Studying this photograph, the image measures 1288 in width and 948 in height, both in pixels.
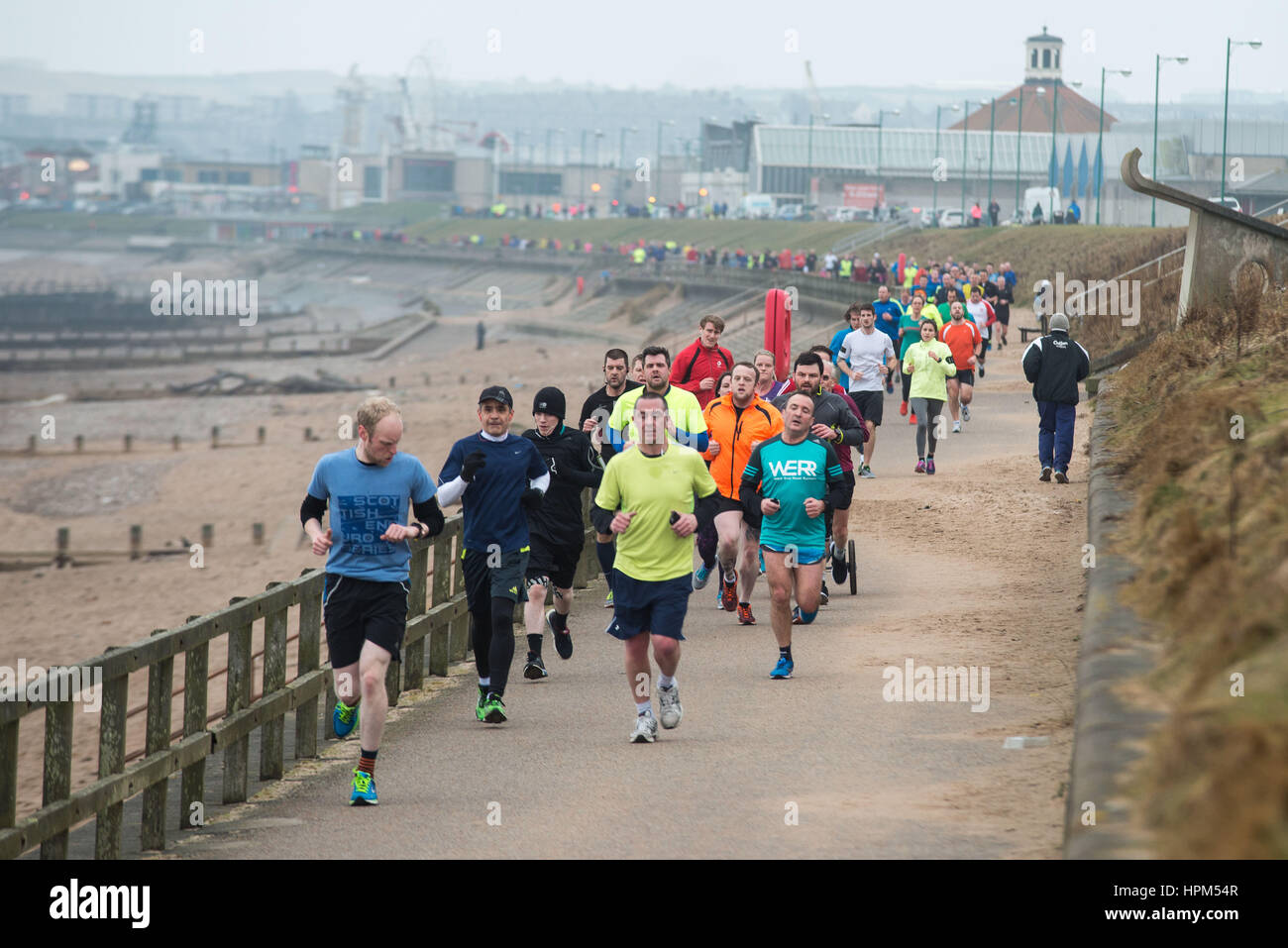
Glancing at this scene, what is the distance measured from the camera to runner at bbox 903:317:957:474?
19141 millimetres

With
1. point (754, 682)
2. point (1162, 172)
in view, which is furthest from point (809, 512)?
point (1162, 172)

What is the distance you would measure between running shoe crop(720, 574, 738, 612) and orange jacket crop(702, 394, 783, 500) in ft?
3.86

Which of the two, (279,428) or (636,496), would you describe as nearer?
(636,496)

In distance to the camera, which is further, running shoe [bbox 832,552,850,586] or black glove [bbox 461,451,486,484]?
running shoe [bbox 832,552,850,586]

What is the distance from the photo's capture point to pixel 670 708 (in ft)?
31.2

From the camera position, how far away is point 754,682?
10820 millimetres

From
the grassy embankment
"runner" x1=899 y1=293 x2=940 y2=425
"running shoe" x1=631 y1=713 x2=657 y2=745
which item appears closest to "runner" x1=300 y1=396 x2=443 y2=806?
"running shoe" x1=631 y1=713 x2=657 y2=745

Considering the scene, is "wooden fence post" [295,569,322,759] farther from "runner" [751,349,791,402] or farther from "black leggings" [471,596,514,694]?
"runner" [751,349,791,402]

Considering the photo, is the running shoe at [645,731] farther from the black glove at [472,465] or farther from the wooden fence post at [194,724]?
the wooden fence post at [194,724]

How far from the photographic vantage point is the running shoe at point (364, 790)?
843 cm

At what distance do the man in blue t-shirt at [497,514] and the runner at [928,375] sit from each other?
9.89 m
